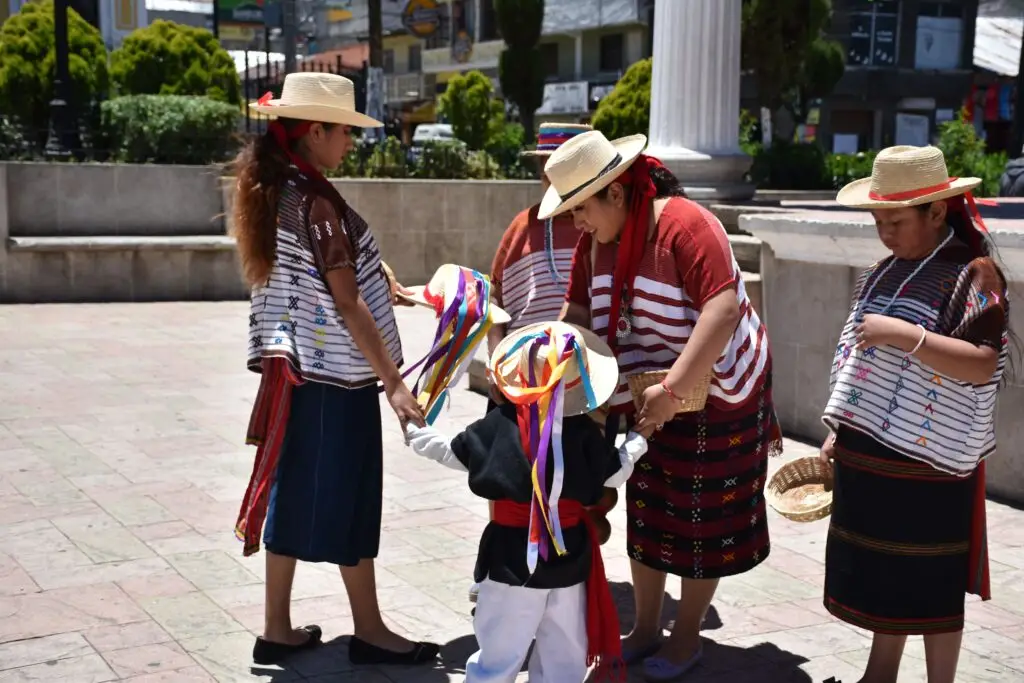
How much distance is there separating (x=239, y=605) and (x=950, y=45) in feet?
133

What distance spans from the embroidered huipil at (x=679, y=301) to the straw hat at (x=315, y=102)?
90cm

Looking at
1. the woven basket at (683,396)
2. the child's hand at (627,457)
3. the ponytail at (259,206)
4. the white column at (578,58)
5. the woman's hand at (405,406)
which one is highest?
the white column at (578,58)

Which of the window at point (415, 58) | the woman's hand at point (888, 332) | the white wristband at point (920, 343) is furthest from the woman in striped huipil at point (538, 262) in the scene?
the window at point (415, 58)

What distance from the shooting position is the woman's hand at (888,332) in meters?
3.29

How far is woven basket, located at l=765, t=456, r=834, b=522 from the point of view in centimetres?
396

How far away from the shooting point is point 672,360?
12.5 feet

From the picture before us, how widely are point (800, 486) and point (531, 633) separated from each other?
1.12 metres

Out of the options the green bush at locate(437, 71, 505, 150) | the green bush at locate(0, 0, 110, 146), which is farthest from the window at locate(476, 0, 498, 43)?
the green bush at locate(0, 0, 110, 146)

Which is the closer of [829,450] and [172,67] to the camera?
[829,450]

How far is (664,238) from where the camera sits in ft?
12.3

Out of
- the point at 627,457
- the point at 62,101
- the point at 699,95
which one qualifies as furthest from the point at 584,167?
the point at 62,101

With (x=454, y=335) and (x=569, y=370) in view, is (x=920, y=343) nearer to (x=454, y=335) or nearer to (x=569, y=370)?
(x=569, y=370)

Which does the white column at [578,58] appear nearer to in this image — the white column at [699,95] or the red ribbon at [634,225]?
the white column at [699,95]

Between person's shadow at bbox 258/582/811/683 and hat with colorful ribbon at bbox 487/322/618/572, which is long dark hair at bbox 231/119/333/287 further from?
person's shadow at bbox 258/582/811/683
